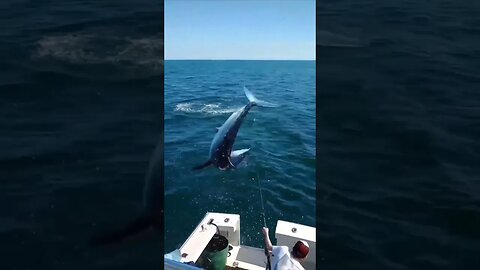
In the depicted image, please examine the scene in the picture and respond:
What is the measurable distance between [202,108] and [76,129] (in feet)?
57.4

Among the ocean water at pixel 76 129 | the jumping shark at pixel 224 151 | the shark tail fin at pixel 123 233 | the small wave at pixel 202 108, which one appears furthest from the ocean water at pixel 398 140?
the small wave at pixel 202 108

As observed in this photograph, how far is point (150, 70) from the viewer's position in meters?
9.43

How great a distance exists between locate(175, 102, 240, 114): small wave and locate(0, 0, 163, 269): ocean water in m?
12.7

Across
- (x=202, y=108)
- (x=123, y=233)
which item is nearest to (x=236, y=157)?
(x=123, y=233)

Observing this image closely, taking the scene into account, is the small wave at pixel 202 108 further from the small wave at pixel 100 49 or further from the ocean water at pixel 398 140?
the small wave at pixel 100 49

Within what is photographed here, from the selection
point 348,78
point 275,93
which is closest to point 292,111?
point 275,93

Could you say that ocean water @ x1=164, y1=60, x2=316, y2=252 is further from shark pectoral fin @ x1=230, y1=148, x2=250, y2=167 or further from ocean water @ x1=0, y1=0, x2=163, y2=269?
ocean water @ x1=0, y1=0, x2=163, y2=269

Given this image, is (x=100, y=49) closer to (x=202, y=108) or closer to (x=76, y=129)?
(x=76, y=129)

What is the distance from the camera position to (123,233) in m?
6.05

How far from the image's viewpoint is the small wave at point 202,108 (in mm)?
23781

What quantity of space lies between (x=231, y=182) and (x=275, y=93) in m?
20.3

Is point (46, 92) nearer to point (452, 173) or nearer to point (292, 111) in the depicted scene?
point (452, 173)

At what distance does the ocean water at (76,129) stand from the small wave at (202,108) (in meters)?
12.7

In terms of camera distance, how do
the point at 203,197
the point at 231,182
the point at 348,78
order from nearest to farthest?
the point at 348,78, the point at 203,197, the point at 231,182
